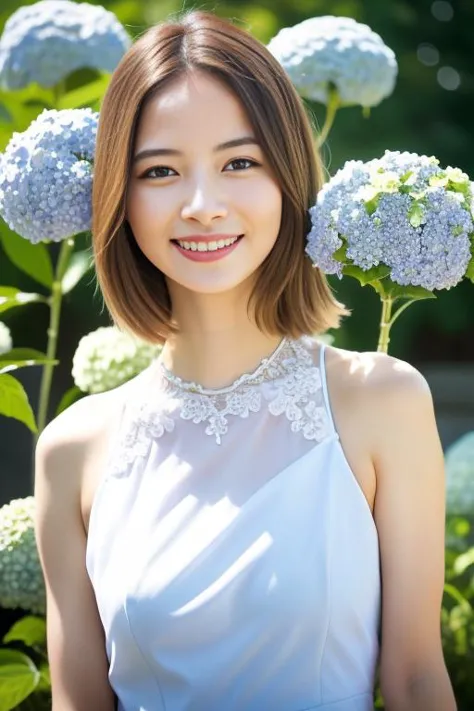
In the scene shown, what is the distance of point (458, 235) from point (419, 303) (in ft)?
Result: 11.1

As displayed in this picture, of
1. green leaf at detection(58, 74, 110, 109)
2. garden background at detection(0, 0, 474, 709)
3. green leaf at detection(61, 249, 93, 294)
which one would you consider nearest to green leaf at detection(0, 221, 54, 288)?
green leaf at detection(61, 249, 93, 294)

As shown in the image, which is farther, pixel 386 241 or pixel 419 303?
pixel 419 303

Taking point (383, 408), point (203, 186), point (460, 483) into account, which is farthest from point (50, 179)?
point (460, 483)

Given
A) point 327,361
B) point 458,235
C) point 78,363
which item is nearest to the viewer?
point 458,235

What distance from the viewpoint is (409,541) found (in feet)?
6.27

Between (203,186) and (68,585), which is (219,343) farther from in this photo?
(68,585)

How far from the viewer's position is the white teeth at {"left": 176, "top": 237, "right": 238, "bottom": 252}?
1.89 m

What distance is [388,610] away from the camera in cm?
193

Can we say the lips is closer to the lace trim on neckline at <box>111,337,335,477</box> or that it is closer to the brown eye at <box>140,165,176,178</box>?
the brown eye at <box>140,165,176,178</box>

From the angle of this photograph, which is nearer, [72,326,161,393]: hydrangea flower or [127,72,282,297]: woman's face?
[127,72,282,297]: woman's face

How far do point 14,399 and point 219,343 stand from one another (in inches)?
17.4

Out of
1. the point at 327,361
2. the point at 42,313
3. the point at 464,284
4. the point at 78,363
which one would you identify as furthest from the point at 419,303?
the point at 327,361

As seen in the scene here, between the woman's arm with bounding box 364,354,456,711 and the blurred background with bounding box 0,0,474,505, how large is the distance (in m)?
2.92

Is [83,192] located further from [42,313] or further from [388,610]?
[42,313]
